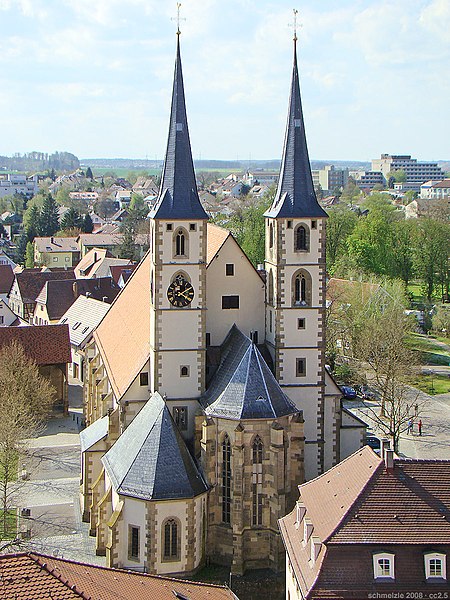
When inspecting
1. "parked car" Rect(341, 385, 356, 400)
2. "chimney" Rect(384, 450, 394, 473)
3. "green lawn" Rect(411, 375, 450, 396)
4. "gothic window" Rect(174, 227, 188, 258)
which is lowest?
"green lawn" Rect(411, 375, 450, 396)

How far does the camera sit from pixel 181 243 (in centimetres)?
4300

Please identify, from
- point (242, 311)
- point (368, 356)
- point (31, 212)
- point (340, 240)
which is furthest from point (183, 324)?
point (31, 212)

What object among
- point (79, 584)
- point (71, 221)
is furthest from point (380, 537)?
point (71, 221)

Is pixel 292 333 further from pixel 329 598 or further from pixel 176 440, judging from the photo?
pixel 329 598

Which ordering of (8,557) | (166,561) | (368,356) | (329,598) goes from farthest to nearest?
(368,356)
(166,561)
(329,598)
(8,557)

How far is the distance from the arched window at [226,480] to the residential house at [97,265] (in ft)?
238

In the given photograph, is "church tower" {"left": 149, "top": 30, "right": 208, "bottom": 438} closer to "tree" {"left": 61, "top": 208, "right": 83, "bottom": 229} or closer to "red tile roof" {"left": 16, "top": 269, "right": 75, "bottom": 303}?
"red tile roof" {"left": 16, "top": 269, "right": 75, "bottom": 303}

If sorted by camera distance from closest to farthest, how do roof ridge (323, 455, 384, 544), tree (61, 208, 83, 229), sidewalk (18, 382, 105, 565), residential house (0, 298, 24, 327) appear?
roof ridge (323, 455, 384, 544) < sidewalk (18, 382, 105, 565) < residential house (0, 298, 24, 327) < tree (61, 208, 83, 229)

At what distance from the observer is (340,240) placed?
113188 mm

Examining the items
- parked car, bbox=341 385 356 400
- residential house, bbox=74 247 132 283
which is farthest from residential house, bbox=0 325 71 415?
residential house, bbox=74 247 132 283

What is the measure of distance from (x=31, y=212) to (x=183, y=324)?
13364 cm

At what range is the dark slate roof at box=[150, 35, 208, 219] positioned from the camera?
141 feet

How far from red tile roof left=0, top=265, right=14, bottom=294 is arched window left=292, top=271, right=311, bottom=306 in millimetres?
80296

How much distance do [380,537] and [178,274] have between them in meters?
18.2
